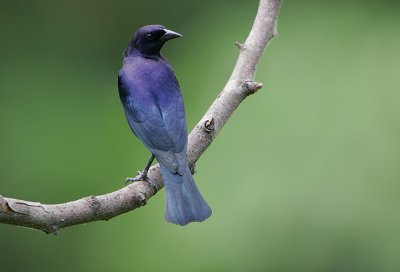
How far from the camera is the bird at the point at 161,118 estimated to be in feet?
9.16

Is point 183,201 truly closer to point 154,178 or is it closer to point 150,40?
point 154,178

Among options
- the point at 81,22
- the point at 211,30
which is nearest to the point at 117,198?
the point at 211,30

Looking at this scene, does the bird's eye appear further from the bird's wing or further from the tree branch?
the tree branch

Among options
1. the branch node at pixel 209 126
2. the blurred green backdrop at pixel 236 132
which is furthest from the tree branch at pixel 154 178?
the blurred green backdrop at pixel 236 132

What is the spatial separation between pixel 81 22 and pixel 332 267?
215 centimetres

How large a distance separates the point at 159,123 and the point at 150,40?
0.48 meters

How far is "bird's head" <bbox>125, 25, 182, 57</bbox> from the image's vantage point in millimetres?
3402

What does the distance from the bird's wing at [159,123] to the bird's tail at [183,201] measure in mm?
33

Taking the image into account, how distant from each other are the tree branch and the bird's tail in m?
0.06

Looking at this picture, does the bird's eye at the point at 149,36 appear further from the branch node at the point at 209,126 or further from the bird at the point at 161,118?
the branch node at the point at 209,126

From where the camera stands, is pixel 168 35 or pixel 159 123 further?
pixel 168 35

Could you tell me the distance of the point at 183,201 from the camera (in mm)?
2787

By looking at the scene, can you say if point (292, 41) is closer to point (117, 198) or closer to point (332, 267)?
point (332, 267)

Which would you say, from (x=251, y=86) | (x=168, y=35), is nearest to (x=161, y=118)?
(x=251, y=86)
